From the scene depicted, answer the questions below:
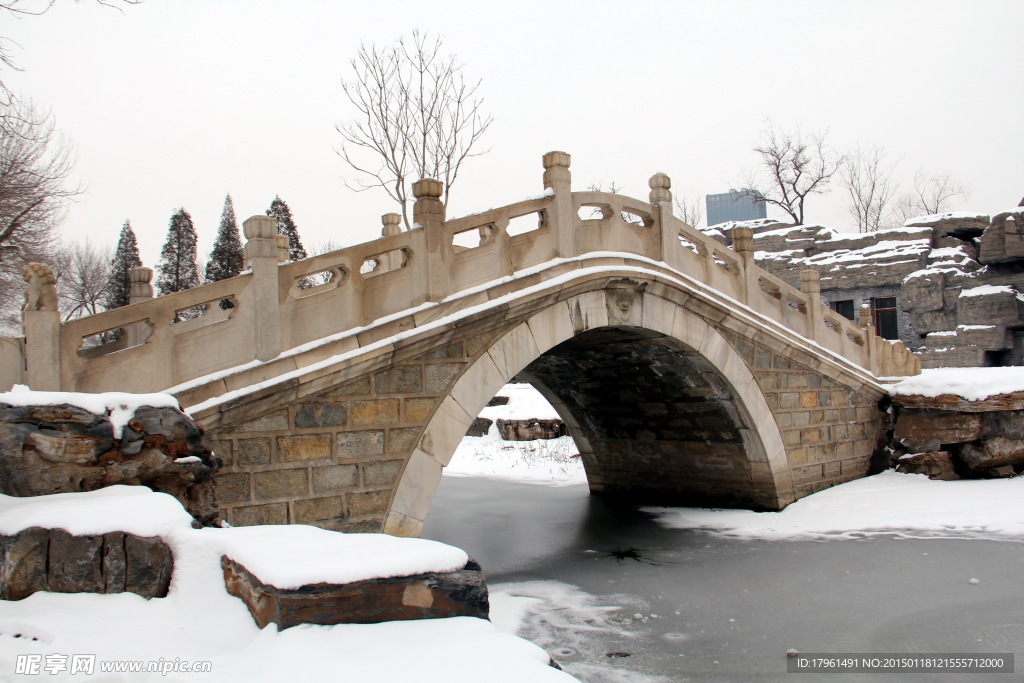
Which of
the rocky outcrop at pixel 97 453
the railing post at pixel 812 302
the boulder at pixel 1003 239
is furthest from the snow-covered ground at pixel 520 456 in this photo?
the boulder at pixel 1003 239

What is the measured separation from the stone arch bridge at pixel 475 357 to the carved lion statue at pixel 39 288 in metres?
0.05

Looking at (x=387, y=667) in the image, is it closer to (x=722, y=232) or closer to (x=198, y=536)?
(x=198, y=536)

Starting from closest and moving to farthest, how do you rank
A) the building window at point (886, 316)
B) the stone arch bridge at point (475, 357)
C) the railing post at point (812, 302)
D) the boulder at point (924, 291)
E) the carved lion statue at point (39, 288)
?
the carved lion statue at point (39, 288) → the stone arch bridge at point (475, 357) → the railing post at point (812, 302) → the boulder at point (924, 291) → the building window at point (886, 316)

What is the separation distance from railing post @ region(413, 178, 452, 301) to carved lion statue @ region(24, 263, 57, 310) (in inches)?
102

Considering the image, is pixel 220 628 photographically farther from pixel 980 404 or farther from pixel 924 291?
pixel 924 291

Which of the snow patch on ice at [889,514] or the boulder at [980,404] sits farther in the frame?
the boulder at [980,404]

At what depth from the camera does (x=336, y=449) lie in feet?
18.1

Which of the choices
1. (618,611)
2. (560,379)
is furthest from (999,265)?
(618,611)

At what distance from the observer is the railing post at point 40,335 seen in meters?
4.24

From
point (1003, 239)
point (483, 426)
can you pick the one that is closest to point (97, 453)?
point (483, 426)

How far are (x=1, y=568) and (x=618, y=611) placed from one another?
4625 mm

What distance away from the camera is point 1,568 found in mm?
3225

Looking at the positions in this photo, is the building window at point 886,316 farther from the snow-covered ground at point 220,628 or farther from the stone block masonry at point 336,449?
the snow-covered ground at point 220,628

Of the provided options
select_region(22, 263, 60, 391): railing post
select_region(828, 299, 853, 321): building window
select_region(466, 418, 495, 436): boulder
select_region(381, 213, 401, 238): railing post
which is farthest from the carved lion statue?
select_region(828, 299, 853, 321): building window
